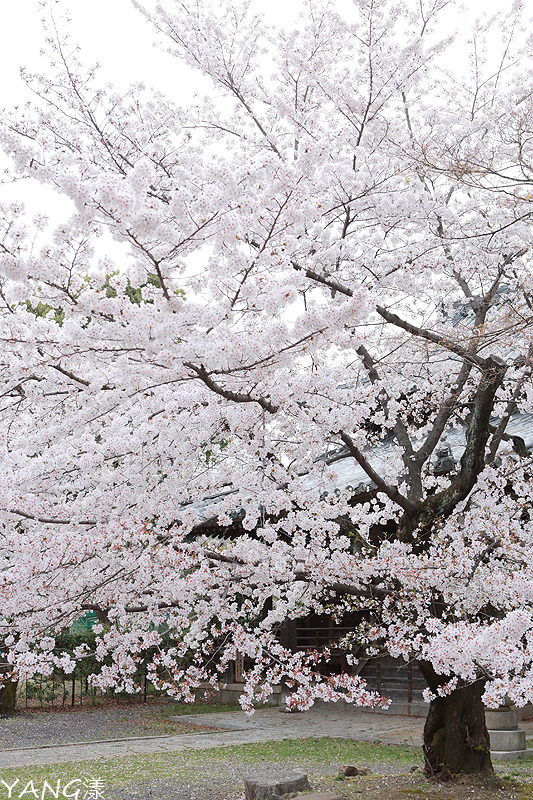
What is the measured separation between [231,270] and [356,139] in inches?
136

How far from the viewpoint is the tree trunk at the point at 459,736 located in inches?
242

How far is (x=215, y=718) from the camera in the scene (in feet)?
43.0

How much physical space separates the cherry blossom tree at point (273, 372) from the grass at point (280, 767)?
434 millimetres

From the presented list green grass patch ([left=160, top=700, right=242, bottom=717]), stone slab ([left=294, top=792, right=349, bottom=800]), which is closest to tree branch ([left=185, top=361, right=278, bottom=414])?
stone slab ([left=294, top=792, right=349, bottom=800])

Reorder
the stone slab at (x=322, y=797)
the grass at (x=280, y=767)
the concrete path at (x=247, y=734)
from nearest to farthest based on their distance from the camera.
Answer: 1. the stone slab at (x=322, y=797)
2. the grass at (x=280, y=767)
3. the concrete path at (x=247, y=734)

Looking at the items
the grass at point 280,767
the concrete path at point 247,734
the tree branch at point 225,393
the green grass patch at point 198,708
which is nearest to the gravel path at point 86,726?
the green grass patch at point 198,708

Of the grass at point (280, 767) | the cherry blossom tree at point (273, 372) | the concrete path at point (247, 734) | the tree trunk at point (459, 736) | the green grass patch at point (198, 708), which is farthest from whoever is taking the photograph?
the green grass patch at point (198, 708)

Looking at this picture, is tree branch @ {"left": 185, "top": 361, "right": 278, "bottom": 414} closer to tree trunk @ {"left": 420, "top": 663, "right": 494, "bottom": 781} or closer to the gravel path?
tree trunk @ {"left": 420, "top": 663, "right": 494, "bottom": 781}

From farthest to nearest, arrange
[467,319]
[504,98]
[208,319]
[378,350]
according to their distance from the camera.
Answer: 1. [467,319]
2. [378,350]
3. [504,98]
4. [208,319]

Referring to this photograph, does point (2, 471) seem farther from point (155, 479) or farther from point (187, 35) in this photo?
point (187, 35)

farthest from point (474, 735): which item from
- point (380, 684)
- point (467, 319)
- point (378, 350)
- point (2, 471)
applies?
point (467, 319)

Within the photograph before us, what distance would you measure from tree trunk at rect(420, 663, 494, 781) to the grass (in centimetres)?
15

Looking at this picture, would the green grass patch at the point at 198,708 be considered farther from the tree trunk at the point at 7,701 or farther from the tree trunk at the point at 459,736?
the tree trunk at the point at 459,736

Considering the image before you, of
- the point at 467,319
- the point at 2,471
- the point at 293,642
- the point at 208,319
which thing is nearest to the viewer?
the point at 208,319
